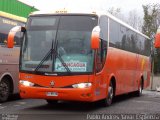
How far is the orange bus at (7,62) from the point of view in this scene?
15727mm

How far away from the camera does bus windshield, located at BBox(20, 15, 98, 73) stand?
13.5m

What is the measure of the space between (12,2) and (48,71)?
7.73 metres

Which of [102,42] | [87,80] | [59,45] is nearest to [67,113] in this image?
[87,80]

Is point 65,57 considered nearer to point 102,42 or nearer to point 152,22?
point 102,42

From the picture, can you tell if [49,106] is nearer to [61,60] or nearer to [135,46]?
[61,60]

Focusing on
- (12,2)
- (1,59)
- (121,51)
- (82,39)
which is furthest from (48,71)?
(12,2)

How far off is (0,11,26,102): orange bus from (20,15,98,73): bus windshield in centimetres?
181

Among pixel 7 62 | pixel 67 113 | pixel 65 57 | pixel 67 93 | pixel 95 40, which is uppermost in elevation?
pixel 95 40

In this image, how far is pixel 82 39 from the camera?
13.7 m

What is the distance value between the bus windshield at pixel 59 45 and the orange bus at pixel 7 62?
1810 millimetres

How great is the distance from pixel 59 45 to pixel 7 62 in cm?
311

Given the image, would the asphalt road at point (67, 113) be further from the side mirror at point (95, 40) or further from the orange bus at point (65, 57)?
the side mirror at point (95, 40)

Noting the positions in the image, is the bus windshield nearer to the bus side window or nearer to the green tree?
the bus side window

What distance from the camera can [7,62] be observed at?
52.7 ft
